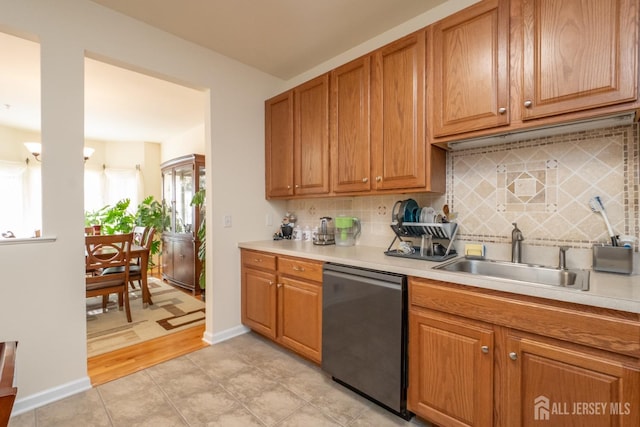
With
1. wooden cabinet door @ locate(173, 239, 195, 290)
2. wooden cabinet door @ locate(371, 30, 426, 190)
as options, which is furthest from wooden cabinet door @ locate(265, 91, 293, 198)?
wooden cabinet door @ locate(173, 239, 195, 290)

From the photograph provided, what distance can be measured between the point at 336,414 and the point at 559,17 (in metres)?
2.38

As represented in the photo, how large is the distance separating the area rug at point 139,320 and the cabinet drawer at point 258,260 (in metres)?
0.98

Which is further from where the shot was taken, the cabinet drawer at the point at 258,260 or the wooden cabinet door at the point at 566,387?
the cabinet drawer at the point at 258,260

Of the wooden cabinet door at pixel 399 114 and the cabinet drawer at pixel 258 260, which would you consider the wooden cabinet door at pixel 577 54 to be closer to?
the wooden cabinet door at pixel 399 114

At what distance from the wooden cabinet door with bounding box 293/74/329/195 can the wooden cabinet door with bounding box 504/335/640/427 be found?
1.70m

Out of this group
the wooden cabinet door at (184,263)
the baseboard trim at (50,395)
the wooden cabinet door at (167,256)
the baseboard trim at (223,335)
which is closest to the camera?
the baseboard trim at (50,395)

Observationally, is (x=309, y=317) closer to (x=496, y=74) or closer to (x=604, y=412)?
(x=604, y=412)

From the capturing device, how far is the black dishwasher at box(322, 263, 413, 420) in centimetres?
162

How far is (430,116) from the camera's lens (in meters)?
1.85

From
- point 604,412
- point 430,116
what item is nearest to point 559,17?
point 430,116

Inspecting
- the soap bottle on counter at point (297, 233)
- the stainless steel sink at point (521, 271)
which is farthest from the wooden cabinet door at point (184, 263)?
the stainless steel sink at point (521, 271)

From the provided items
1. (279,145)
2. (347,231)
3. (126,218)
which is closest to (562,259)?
(347,231)

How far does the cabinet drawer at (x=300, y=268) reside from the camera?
211cm

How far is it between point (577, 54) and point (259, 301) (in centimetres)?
262
